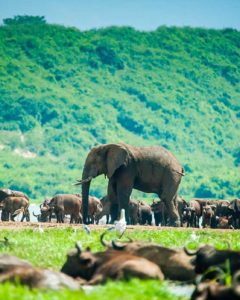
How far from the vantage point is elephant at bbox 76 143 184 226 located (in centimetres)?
3509

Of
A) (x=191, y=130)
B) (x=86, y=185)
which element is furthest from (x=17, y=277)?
(x=191, y=130)

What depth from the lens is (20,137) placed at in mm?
144750

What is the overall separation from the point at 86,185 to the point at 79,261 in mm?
20048

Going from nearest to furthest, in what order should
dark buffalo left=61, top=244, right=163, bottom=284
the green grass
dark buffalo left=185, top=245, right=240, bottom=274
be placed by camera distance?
the green grass
dark buffalo left=61, top=244, right=163, bottom=284
dark buffalo left=185, top=245, right=240, bottom=274

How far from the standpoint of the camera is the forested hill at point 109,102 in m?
142

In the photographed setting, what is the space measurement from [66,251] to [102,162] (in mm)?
16378

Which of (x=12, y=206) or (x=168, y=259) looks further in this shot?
(x=12, y=206)

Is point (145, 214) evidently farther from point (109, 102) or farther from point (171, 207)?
point (109, 102)

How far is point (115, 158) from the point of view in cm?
3500

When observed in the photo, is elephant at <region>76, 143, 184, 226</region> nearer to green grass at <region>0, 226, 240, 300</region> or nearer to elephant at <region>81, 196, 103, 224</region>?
elephant at <region>81, 196, 103, 224</region>

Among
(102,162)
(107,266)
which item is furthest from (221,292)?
(102,162)

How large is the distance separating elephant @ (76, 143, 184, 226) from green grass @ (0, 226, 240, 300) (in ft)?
30.7

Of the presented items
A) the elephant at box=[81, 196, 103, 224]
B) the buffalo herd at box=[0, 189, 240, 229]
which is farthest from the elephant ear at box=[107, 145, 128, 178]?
the elephant at box=[81, 196, 103, 224]

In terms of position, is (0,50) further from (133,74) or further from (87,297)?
(87,297)
